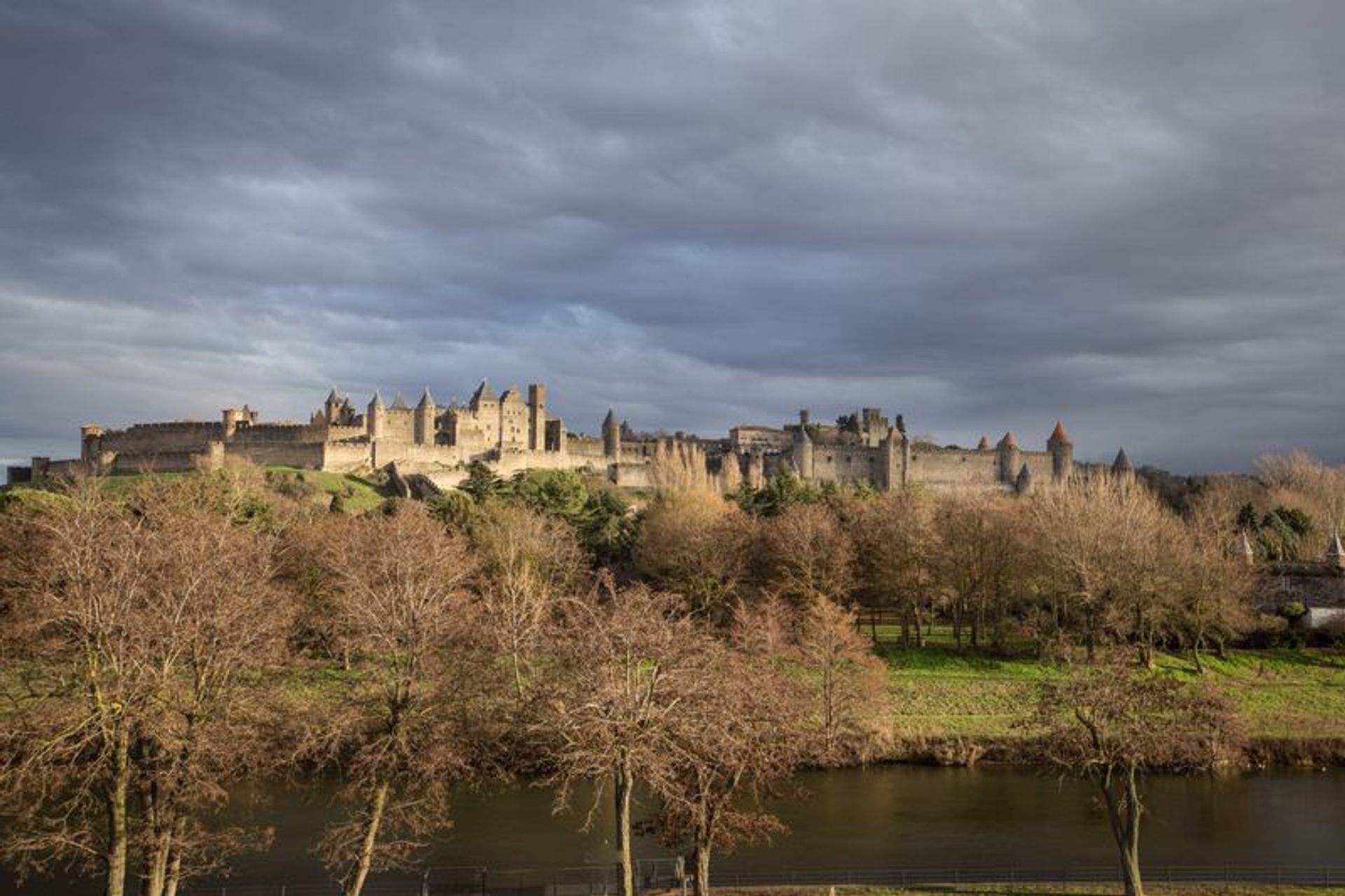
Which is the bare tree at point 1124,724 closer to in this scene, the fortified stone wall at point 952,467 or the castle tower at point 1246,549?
the castle tower at point 1246,549

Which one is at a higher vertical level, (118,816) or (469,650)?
(469,650)

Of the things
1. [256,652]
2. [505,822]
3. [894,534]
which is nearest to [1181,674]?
[894,534]

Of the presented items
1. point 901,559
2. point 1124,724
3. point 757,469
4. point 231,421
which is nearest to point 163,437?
point 231,421

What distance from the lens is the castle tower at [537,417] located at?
463ft

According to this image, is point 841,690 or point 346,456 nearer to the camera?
point 841,690

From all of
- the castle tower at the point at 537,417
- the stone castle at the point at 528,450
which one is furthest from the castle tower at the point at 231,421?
the castle tower at the point at 537,417

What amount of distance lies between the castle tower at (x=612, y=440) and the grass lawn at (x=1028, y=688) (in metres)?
85.8

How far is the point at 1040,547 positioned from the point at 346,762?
35126mm

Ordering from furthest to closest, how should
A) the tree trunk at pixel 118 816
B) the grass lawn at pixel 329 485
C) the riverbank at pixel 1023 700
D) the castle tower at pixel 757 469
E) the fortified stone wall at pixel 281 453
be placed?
1. the castle tower at pixel 757 469
2. the fortified stone wall at pixel 281 453
3. the grass lawn at pixel 329 485
4. the riverbank at pixel 1023 700
5. the tree trunk at pixel 118 816

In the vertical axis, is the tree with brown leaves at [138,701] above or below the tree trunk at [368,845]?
above

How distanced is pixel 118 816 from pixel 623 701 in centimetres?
918

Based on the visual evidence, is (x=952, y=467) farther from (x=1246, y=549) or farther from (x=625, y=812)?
(x=625, y=812)

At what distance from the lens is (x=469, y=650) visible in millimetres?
27734

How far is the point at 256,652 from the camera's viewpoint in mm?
23984
